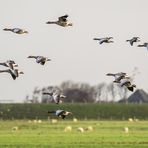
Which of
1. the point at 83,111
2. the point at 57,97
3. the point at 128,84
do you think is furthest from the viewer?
the point at 83,111

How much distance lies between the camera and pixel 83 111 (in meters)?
154

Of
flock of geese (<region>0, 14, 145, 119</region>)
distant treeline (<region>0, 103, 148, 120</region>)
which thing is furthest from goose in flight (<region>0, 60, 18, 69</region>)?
distant treeline (<region>0, 103, 148, 120</region>)

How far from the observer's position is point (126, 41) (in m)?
37.0

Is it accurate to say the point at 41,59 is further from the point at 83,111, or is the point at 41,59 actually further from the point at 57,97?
the point at 83,111

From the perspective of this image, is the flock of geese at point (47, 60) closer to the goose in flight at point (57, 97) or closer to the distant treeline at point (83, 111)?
the goose in flight at point (57, 97)

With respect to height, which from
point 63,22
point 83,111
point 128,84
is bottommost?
point 128,84

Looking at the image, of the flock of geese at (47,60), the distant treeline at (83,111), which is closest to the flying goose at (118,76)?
the flock of geese at (47,60)

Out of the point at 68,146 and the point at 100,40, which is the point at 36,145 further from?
the point at 100,40

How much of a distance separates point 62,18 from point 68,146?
87.1 feet

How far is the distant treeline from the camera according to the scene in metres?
148

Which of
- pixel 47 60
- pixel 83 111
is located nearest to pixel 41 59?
pixel 47 60

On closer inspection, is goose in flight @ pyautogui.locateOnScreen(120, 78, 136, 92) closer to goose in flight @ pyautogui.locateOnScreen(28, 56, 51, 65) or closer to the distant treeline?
goose in flight @ pyautogui.locateOnScreen(28, 56, 51, 65)

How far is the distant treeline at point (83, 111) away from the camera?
148500 millimetres

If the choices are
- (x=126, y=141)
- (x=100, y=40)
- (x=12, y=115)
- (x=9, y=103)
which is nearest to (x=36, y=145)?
(x=126, y=141)
